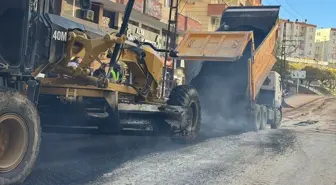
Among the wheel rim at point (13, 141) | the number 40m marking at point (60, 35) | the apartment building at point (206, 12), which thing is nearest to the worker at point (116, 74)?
the number 40m marking at point (60, 35)

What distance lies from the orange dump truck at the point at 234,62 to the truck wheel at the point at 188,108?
3764mm

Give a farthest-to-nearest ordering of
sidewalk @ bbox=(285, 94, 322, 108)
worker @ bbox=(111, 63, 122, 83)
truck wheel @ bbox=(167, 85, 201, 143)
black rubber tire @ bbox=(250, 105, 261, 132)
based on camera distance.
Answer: sidewalk @ bbox=(285, 94, 322, 108), black rubber tire @ bbox=(250, 105, 261, 132), truck wheel @ bbox=(167, 85, 201, 143), worker @ bbox=(111, 63, 122, 83)

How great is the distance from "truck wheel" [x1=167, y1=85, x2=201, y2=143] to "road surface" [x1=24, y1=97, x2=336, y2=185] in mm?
224

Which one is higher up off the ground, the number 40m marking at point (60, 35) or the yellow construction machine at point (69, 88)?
the number 40m marking at point (60, 35)

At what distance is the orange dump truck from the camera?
1369cm

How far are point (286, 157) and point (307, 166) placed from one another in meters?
0.75

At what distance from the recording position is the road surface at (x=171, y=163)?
582cm

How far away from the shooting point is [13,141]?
199 inches

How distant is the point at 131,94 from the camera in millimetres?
8195

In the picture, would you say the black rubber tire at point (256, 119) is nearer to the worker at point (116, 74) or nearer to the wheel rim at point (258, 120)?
the wheel rim at point (258, 120)

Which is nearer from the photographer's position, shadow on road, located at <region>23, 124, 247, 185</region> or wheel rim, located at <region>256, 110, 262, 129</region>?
shadow on road, located at <region>23, 124, 247, 185</region>

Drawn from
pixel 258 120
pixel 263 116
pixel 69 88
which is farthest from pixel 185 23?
pixel 69 88

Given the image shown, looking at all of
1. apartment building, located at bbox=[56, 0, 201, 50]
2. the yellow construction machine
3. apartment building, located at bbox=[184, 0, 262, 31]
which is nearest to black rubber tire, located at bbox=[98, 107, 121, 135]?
the yellow construction machine

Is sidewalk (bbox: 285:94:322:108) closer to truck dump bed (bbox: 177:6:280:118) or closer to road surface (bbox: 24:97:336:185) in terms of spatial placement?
truck dump bed (bbox: 177:6:280:118)
